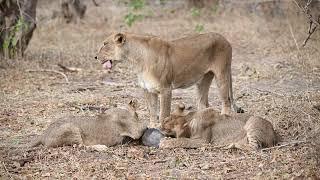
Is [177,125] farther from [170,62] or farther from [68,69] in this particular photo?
[68,69]

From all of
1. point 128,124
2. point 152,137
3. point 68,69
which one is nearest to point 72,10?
point 68,69

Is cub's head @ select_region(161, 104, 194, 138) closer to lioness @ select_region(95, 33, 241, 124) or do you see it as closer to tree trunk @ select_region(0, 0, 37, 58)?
lioness @ select_region(95, 33, 241, 124)

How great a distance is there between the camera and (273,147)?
7.10 m

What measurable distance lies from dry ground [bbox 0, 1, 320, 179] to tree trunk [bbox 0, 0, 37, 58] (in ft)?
1.05

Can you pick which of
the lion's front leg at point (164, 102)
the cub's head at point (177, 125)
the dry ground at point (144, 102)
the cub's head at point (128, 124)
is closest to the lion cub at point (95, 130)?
the cub's head at point (128, 124)

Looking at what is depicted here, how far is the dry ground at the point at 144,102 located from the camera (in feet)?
22.0

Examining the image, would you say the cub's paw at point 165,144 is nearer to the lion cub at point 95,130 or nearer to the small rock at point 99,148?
the lion cub at point 95,130

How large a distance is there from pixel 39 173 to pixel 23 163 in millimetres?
334

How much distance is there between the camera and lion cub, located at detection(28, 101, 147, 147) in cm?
744

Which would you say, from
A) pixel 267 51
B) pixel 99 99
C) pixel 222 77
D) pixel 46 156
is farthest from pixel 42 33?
pixel 46 156

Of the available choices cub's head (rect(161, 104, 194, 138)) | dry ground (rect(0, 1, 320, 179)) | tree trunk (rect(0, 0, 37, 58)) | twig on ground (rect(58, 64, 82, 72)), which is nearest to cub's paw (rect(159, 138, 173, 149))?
dry ground (rect(0, 1, 320, 179))

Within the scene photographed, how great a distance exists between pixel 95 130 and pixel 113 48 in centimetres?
→ 149

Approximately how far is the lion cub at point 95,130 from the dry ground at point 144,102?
145 mm

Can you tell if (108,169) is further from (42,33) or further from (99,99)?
(42,33)
